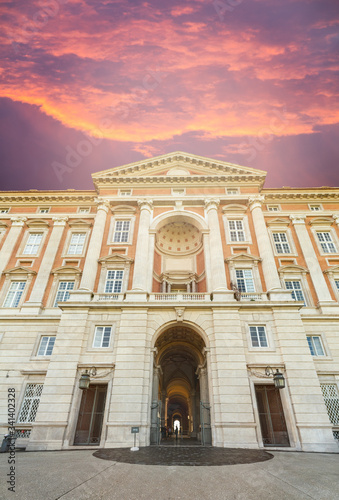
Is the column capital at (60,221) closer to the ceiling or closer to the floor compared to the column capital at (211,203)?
closer to the floor

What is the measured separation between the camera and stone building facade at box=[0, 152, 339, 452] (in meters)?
18.0

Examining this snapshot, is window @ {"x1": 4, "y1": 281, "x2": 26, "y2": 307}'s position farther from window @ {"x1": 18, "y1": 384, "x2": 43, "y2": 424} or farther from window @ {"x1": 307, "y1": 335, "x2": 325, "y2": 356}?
window @ {"x1": 307, "y1": 335, "x2": 325, "y2": 356}

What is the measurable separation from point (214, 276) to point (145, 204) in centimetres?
1139

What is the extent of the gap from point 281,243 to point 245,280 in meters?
7.74

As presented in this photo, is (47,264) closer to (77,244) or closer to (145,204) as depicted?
(77,244)

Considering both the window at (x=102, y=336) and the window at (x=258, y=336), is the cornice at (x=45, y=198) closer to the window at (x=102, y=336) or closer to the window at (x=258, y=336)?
the window at (x=102, y=336)

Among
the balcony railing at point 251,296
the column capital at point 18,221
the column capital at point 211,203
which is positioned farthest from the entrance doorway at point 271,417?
the column capital at point 18,221

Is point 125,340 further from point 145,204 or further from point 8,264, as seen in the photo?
point 8,264

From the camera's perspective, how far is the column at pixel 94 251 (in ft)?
77.6

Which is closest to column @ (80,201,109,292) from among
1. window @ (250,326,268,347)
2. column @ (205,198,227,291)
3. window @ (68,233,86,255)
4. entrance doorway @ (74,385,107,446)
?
window @ (68,233,86,255)

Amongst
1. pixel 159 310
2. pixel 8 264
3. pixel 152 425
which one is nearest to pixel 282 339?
pixel 159 310

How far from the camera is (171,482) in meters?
7.55

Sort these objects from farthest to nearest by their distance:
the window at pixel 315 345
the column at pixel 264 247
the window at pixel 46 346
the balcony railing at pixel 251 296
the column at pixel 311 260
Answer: the column at pixel 311 260
the column at pixel 264 247
the balcony railing at pixel 251 296
the window at pixel 46 346
the window at pixel 315 345

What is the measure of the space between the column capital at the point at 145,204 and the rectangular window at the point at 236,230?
29.8ft
